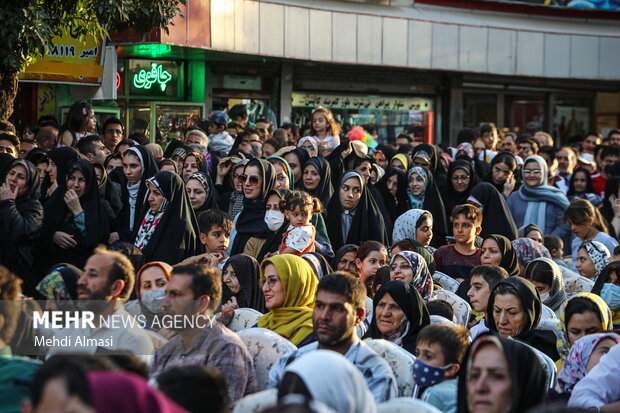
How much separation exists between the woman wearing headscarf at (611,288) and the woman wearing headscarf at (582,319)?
0.99 metres

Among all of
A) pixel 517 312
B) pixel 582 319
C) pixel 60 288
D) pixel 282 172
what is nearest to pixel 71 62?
pixel 282 172

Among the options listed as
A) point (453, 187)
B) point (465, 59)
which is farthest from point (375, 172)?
point (465, 59)

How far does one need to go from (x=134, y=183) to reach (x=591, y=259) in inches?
154

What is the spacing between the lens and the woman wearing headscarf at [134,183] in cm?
857

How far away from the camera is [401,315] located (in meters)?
5.79

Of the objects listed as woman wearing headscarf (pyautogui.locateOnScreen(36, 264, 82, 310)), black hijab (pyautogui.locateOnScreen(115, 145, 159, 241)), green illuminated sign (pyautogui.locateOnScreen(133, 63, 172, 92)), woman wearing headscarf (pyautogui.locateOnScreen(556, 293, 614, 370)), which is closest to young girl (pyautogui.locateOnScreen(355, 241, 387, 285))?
black hijab (pyautogui.locateOnScreen(115, 145, 159, 241))

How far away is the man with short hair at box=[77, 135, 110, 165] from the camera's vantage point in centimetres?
941

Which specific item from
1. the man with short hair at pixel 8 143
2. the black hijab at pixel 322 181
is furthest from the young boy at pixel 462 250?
the man with short hair at pixel 8 143

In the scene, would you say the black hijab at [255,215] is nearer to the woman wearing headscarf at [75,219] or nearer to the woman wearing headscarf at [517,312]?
the woman wearing headscarf at [75,219]

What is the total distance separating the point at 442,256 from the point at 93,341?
4.27 meters

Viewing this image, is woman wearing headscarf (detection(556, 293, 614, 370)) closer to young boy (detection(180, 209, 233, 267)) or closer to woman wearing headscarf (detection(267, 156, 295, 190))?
young boy (detection(180, 209, 233, 267))

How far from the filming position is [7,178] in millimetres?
7445

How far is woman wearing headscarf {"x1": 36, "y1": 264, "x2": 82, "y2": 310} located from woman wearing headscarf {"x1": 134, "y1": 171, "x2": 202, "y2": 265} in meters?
2.28

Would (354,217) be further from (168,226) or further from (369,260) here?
(168,226)
